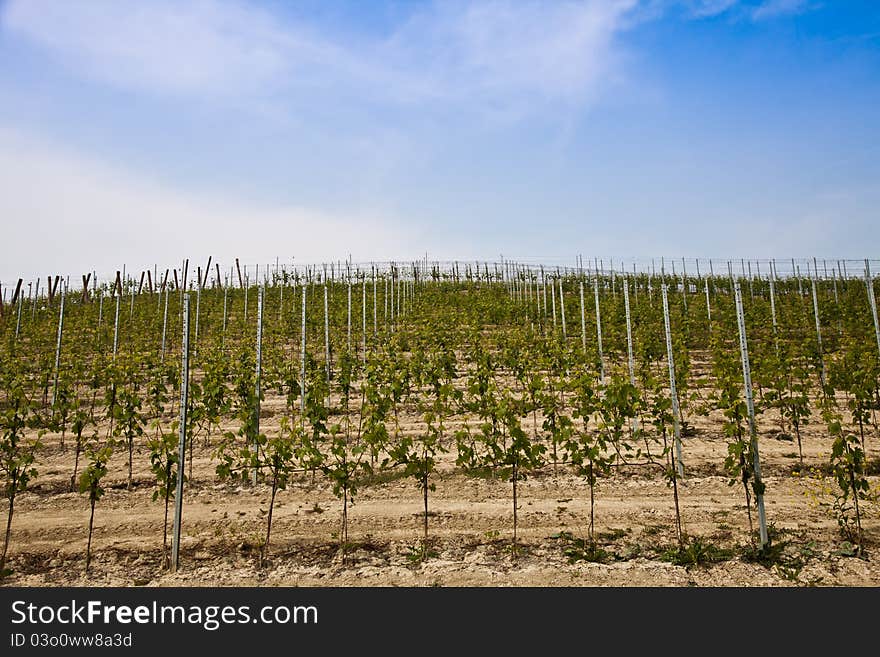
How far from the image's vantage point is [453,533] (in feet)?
18.6

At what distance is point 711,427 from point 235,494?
28.4ft

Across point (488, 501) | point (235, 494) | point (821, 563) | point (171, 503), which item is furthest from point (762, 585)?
point (171, 503)

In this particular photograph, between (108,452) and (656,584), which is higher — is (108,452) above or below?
above

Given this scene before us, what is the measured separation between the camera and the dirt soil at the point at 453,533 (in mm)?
4691

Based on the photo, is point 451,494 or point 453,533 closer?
point 453,533

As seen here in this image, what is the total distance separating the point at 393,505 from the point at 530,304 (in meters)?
16.9

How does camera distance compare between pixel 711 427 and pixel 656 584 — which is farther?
pixel 711 427

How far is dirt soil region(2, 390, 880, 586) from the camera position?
4.69 metres

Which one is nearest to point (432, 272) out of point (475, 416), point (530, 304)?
point (530, 304)

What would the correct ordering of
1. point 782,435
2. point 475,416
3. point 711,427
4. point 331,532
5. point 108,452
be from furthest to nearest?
point 475,416
point 711,427
point 782,435
point 331,532
point 108,452

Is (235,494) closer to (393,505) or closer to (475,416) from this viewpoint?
(393,505)

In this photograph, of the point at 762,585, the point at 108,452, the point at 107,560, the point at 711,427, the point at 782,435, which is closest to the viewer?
the point at 762,585

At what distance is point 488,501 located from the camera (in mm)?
6562

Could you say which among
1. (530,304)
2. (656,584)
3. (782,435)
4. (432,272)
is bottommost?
(656,584)
